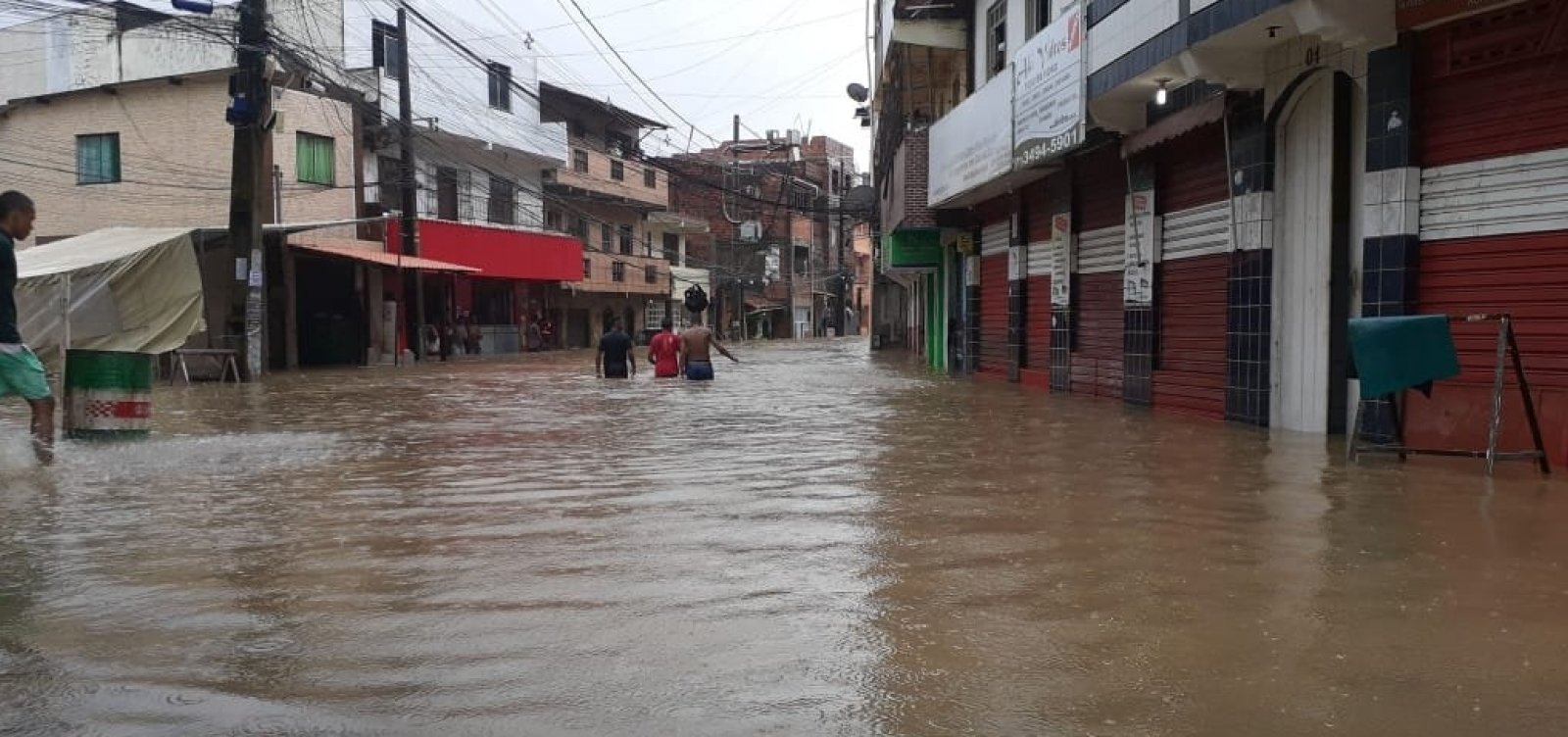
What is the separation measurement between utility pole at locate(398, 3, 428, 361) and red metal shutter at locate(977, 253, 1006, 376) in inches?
618

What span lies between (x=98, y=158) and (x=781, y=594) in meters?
29.7

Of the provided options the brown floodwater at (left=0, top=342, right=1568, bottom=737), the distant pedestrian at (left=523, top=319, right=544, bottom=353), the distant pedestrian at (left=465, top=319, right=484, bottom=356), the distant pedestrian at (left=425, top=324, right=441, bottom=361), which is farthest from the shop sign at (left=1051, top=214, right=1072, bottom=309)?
the distant pedestrian at (left=523, top=319, right=544, bottom=353)

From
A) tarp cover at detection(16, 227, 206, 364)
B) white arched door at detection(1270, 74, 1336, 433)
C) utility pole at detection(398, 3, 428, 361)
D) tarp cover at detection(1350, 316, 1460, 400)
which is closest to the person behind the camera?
tarp cover at detection(1350, 316, 1460, 400)

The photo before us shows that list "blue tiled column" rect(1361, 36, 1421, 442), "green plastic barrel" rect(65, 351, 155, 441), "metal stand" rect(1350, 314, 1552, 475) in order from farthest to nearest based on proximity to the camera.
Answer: "green plastic barrel" rect(65, 351, 155, 441), "blue tiled column" rect(1361, 36, 1421, 442), "metal stand" rect(1350, 314, 1552, 475)

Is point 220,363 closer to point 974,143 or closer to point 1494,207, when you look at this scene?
point 974,143

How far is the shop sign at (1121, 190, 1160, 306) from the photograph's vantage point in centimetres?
1276

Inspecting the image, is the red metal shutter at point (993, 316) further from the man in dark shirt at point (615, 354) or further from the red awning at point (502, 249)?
the red awning at point (502, 249)

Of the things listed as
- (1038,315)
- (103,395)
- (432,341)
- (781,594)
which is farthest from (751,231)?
(781,594)

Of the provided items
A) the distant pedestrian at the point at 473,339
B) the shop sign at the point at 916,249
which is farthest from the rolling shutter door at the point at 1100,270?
the distant pedestrian at the point at 473,339

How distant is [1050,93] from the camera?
13.4m

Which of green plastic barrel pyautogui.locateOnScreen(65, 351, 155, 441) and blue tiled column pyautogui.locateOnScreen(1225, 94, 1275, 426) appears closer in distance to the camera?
green plastic barrel pyautogui.locateOnScreen(65, 351, 155, 441)

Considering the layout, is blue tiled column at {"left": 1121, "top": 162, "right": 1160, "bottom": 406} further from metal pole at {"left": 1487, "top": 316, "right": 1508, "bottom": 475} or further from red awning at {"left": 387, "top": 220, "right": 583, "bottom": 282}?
red awning at {"left": 387, "top": 220, "right": 583, "bottom": 282}

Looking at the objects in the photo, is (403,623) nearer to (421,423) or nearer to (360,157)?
(421,423)

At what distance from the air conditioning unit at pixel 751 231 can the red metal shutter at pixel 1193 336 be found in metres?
47.4
